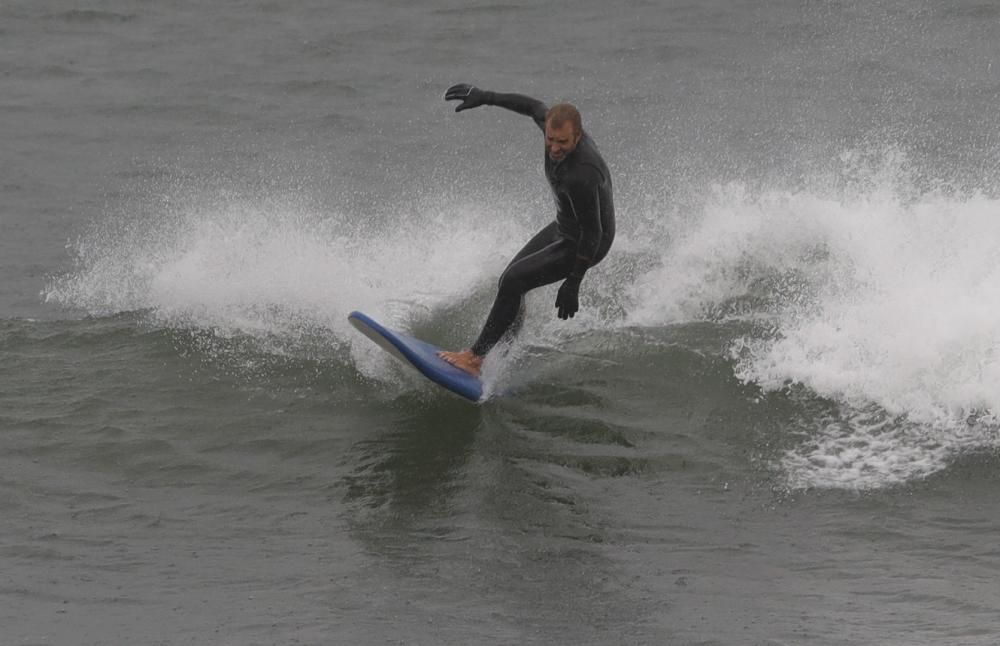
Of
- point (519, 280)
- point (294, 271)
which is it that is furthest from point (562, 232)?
point (294, 271)

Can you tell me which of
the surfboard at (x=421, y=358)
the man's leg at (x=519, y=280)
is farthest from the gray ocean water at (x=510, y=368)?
the man's leg at (x=519, y=280)

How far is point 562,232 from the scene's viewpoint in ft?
28.1

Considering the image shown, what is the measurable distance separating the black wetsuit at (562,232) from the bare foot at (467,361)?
4 cm

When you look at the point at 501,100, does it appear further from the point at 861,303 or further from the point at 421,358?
the point at 861,303

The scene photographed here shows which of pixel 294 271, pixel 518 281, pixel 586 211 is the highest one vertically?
pixel 586 211

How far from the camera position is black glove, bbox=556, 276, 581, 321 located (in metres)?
8.18

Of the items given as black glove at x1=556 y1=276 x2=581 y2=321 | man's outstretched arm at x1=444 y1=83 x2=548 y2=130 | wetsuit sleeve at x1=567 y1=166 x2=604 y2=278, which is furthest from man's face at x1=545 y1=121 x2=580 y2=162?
black glove at x1=556 y1=276 x2=581 y2=321

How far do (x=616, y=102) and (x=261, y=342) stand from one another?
7617 mm

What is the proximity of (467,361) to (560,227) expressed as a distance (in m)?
1.07

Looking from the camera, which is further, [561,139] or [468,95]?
[468,95]

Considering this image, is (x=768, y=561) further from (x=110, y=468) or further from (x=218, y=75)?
(x=218, y=75)

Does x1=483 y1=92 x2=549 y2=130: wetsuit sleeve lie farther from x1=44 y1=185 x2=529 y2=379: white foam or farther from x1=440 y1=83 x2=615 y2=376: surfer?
x1=44 y1=185 x2=529 y2=379: white foam

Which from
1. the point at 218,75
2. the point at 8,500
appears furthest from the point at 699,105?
the point at 8,500

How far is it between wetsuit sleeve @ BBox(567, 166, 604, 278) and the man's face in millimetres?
149
